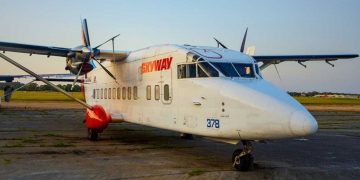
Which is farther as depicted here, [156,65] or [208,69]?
[156,65]

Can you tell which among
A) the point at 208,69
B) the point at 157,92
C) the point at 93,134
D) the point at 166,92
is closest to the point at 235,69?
the point at 208,69

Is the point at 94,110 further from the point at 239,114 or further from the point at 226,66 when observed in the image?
the point at 239,114

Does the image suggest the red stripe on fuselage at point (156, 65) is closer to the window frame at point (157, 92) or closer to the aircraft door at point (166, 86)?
the aircraft door at point (166, 86)

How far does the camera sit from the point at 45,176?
8.16 metres

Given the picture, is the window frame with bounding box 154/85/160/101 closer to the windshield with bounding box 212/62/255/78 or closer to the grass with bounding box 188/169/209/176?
the windshield with bounding box 212/62/255/78

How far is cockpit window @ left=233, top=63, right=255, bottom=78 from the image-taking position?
975 centimetres

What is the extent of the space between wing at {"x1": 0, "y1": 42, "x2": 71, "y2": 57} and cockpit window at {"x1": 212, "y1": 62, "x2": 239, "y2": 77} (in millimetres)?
7250

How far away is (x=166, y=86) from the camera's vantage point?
36.9 ft

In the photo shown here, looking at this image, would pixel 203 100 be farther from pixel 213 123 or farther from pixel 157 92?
pixel 157 92

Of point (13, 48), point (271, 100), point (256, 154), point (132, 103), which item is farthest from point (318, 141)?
point (13, 48)

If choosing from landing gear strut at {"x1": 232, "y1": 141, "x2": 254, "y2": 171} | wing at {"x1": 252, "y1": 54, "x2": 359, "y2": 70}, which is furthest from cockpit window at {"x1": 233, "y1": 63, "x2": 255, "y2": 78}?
wing at {"x1": 252, "y1": 54, "x2": 359, "y2": 70}

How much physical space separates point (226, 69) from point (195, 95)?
101cm

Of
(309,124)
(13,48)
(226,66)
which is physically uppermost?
(13,48)

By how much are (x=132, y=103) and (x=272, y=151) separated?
5010 mm
